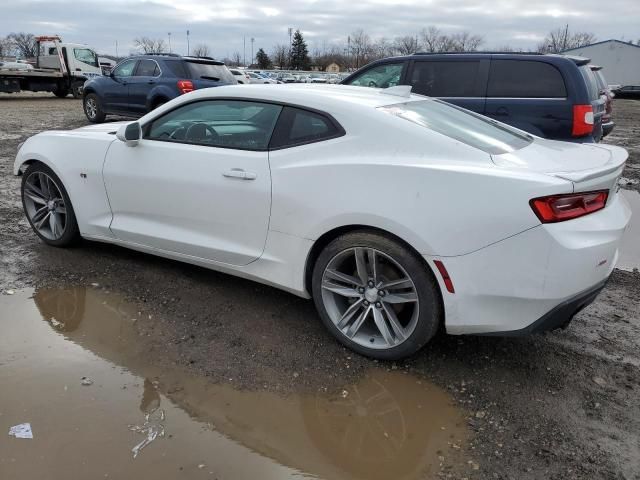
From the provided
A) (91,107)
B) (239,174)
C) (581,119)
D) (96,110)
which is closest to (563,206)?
(239,174)

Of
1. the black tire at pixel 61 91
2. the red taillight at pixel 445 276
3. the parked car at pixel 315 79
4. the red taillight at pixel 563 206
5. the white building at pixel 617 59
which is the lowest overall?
the black tire at pixel 61 91

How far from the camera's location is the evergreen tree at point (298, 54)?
3834 inches

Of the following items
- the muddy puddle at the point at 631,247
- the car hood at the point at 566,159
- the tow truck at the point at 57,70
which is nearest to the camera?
the car hood at the point at 566,159

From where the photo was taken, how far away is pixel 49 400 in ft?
9.08

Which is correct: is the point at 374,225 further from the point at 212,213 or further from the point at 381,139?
the point at 212,213

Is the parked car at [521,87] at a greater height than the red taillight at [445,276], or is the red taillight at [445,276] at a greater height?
the parked car at [521,87]

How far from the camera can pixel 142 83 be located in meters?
12.5

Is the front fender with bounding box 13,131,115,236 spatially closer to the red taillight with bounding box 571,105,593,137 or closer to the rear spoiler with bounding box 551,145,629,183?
the rear spoiler with bounding box 551,145,629,183

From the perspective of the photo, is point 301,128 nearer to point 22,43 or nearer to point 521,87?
point 521,87

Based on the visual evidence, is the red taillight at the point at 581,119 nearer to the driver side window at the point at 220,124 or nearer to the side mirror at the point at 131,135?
the driver side window at the point at 220,124

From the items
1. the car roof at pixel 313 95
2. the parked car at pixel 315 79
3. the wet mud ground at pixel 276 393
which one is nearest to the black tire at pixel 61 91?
the parked car at pixel 315 79

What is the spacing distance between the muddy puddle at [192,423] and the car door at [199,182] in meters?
0.88

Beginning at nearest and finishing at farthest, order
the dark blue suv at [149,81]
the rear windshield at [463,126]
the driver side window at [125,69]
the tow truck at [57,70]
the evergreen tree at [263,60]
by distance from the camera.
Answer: the rear windshield at [463,126], the dark blue suv at [149,81], the driver side window at [125,69], the tow truck at [57,70], the evergreen tree at [263,60]

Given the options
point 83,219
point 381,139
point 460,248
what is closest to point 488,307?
point 460,248
